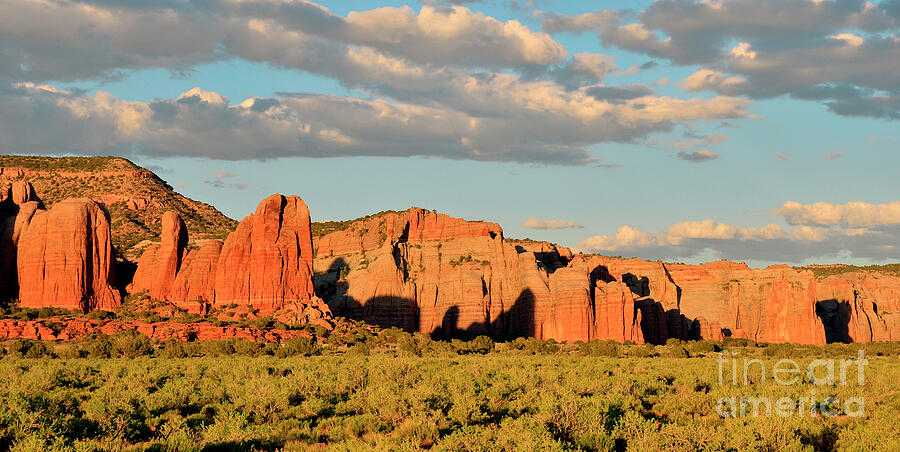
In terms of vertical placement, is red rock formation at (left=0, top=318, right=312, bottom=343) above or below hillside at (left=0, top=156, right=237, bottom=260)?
below

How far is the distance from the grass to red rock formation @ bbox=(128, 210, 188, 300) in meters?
27.8

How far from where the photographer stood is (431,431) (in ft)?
86.7

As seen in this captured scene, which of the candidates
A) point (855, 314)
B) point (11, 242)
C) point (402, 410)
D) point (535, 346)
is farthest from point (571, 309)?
point (402, 410)

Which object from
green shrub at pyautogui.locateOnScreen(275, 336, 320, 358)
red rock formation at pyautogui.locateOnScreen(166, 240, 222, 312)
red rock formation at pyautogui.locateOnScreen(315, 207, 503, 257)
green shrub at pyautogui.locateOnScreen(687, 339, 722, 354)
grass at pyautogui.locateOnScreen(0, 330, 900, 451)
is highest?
red rock formation at pyautogui.locateOnScreen(315, 207, 503, 257)

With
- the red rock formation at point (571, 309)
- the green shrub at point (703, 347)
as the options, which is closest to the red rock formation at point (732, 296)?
the green shrub at point (703, 347)

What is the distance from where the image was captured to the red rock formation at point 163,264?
80562 mm

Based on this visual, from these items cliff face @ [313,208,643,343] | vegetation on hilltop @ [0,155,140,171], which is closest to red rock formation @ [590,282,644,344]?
cliff face @ [313,208,643,343]

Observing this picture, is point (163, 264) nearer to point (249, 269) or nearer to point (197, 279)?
point (197, 279)

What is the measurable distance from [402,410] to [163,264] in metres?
57.5

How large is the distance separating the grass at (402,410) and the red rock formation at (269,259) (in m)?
29.1

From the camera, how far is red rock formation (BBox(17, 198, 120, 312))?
246 feet

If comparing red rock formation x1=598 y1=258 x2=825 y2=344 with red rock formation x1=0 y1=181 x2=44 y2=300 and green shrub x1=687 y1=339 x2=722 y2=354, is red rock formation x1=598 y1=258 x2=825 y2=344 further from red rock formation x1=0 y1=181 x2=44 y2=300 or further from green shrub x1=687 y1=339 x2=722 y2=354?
red rock formation x1=0 y1=181 x2=44 y2=300

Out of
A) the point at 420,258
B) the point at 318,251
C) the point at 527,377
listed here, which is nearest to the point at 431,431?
the point at 527,377

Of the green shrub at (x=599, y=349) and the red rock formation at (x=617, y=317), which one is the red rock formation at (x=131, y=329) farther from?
the red rock formation at (x=617, y=317)
